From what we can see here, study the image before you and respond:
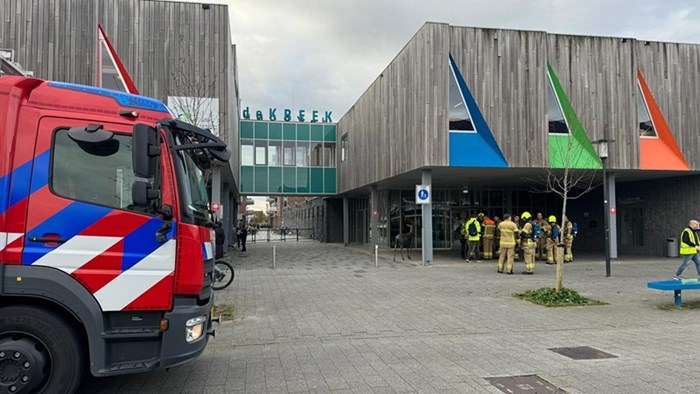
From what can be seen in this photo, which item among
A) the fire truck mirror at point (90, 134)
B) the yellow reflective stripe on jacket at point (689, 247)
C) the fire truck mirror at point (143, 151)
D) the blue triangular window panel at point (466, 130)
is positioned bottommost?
the yellow reflective stripe on jacket at point (689, 247)

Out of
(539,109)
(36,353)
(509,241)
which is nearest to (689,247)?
(509,241)

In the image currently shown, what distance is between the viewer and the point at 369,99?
998 inches

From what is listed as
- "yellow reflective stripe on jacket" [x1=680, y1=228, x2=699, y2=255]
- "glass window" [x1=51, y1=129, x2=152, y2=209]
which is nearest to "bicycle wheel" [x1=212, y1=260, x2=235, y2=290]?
"glass window" [x1=51, y1=129, x2=152, y2=209]

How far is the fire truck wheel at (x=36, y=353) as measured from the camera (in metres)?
3.96

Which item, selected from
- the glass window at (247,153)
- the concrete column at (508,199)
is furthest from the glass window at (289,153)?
the concrete column at (508,199)

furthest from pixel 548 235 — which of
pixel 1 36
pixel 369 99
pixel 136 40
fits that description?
pixel 1 36

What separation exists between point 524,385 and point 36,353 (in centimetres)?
466

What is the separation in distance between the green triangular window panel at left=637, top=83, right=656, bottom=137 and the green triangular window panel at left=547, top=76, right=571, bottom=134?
11.6ft

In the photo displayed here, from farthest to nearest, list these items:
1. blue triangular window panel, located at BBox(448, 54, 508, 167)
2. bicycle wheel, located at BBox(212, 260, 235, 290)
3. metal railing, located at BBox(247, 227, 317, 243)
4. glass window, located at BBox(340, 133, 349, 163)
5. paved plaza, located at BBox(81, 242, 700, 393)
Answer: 1. metal railing, located at BBox(247, 227, 317, 243)
2. glass window, located at BBox(340, 133, 349, 163)
3. blue triangular window panel, located at BBox(448, 54, 508, 167)
4. bicycle wheel, located at BBox(212, 260, 235, 290)
5. paved plaza, located at BBox(81, 242, 700, 393)

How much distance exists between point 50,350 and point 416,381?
139 inches

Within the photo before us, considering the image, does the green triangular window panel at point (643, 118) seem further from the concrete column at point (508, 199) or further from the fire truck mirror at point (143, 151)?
the fire truck mirror at point (143, 151)

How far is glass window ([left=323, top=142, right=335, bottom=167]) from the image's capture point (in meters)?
34.5

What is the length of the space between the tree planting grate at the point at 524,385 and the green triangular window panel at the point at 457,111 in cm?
1329

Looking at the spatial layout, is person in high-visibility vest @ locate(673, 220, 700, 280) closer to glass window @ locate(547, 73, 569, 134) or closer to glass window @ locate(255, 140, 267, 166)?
glass window @ locate(547, 73, 569, 134)
